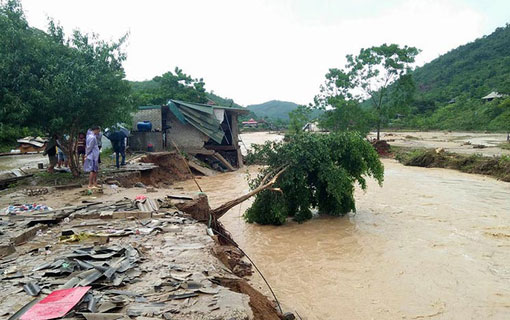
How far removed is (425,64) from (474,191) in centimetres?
7602

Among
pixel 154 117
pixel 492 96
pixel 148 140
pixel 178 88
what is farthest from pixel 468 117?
pixel 148 140

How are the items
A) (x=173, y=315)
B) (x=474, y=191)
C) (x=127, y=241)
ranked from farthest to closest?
(x=474, y=191)
(x=127, y=241)
(x=173, y=315)

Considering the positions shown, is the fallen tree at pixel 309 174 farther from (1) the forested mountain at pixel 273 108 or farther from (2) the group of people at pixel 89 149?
(1) the forested mountain at pixel 273 108

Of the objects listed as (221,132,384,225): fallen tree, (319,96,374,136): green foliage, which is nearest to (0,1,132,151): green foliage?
(221,132,384,225): fallen tree

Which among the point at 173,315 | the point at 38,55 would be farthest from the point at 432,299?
the point at 38,55

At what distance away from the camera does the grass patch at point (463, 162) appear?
1555cm

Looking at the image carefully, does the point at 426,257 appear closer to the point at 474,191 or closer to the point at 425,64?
the point at 474,191

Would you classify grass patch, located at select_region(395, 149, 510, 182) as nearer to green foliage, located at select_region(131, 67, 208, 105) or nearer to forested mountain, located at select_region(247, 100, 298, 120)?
green foliage, located at select_region(131, 67, 208, 105)

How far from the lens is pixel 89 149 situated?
8812 millimetres

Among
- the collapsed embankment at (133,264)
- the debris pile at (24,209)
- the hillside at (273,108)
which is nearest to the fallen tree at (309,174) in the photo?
Answer: the collapsed embankment at (133,264)

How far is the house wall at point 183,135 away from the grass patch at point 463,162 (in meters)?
13.0

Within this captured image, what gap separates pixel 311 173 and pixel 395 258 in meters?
3.60

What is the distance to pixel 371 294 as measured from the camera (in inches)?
224

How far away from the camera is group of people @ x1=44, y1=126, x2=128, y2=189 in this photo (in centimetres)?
877
